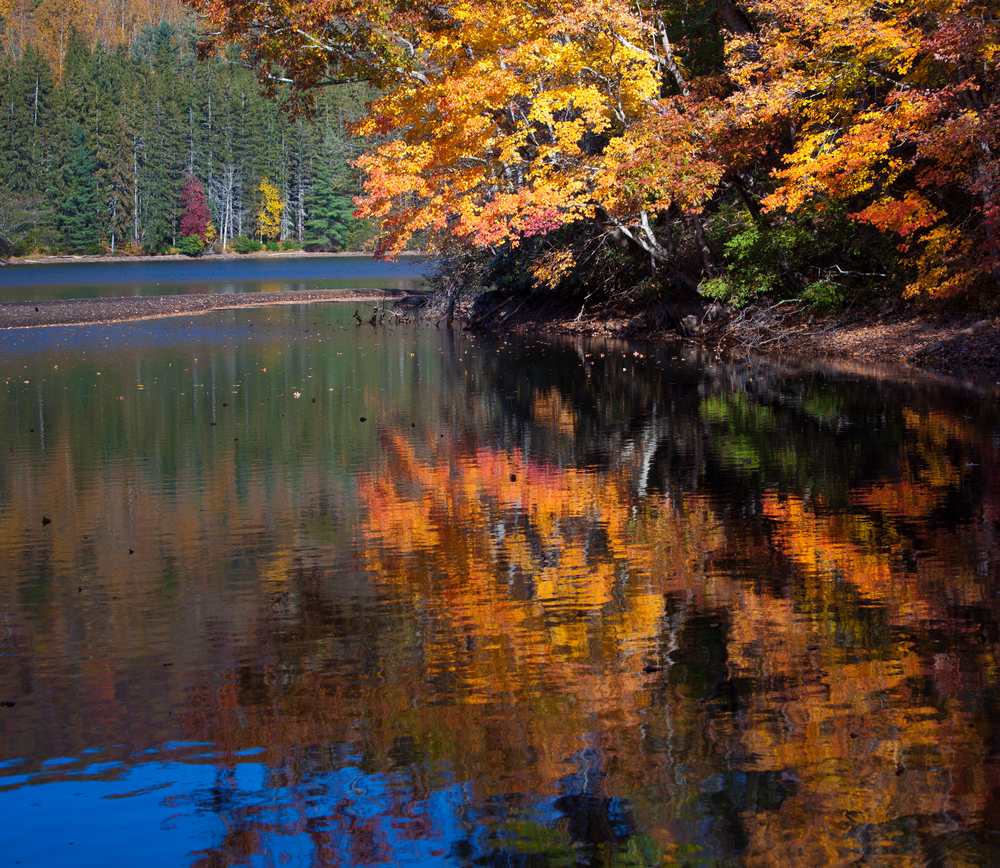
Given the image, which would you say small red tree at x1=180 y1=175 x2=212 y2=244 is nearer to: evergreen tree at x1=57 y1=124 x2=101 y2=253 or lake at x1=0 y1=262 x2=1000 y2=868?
evergreen tree at x1=57 y1=124 x2=101 y2=253

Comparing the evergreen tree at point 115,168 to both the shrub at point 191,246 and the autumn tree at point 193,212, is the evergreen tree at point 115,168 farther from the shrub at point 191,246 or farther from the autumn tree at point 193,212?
the autumn tree at point 193,212

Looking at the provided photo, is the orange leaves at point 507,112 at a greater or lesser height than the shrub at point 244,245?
lesser

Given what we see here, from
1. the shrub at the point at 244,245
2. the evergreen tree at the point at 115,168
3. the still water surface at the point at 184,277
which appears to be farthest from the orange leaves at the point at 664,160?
the shrub at the point at 244,245

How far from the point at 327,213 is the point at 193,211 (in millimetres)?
14940

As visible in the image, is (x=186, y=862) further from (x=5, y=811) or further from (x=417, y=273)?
(x=417, y=273)

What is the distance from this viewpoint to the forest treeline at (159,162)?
307 ft

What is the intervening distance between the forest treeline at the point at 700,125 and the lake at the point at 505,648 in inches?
319

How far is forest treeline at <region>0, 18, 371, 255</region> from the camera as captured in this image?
3684 inches

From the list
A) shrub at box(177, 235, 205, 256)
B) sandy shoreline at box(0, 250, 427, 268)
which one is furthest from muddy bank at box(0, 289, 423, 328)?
shrub at box(177, 235, 205, 256)

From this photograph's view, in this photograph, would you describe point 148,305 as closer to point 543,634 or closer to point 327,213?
point 543,634

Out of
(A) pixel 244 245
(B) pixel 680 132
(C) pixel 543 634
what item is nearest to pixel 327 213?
(A) pixel 244 245

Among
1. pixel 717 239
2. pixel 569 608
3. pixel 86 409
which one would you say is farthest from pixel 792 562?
pixel 717 239

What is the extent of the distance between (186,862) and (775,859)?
76.1 inches

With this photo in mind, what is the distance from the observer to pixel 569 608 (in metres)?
5.89
